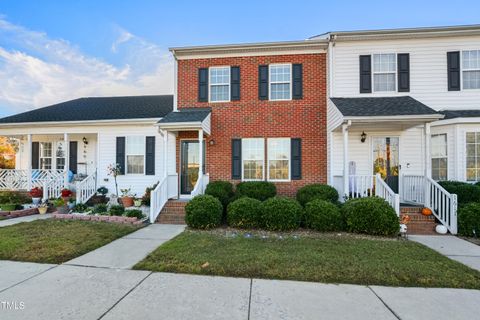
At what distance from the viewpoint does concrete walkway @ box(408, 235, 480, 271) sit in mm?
4984

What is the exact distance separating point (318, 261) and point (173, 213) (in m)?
5.62

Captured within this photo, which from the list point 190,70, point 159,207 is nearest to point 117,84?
point 190,70

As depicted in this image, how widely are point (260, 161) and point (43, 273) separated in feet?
24.9

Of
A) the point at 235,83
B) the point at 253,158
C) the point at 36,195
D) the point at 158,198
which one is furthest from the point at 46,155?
the point at 253,158

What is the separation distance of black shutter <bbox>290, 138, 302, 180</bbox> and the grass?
241 inches

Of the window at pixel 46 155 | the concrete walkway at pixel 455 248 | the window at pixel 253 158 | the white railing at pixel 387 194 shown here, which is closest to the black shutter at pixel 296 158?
the window at pixel 253 158

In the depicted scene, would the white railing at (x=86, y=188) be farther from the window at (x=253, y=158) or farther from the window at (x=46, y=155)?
the window at (x=253, y=158)

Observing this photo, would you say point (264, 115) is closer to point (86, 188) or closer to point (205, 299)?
point (205, 299)

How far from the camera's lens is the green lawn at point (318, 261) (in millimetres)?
4012

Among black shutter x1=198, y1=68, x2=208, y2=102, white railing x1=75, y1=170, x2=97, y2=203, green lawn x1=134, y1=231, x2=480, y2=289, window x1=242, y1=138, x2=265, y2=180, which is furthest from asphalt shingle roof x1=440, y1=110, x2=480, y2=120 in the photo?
white railing x1=75, y1=170, x2=97, y2=203

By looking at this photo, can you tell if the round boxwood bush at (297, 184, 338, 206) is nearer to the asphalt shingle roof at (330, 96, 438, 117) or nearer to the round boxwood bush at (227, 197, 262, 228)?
the round boxwood bush at (227, 197, 262, 228)

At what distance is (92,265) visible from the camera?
455 cm

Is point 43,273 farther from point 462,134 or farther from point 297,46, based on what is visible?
point 462,134

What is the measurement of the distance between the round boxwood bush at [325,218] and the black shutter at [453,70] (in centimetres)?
690
